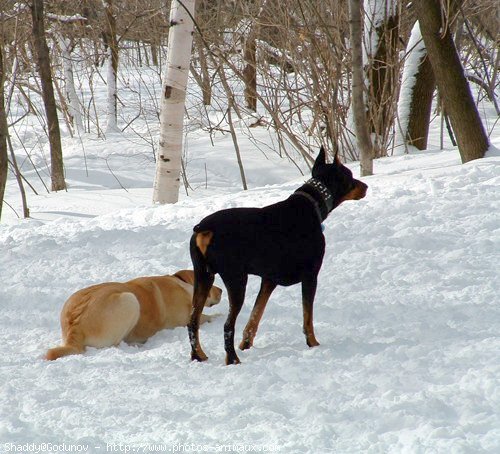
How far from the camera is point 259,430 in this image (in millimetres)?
3379

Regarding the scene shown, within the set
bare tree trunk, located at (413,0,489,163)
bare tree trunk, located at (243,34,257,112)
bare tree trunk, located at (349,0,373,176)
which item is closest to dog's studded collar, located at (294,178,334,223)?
bare tree trunk, located at (413,0,489,163)

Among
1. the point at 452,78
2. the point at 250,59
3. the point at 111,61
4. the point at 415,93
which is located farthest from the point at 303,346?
the point at 111,61

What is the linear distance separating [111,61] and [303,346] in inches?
739

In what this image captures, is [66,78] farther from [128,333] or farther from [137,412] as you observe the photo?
[137,412]

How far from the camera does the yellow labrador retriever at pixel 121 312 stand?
4945 millimetres

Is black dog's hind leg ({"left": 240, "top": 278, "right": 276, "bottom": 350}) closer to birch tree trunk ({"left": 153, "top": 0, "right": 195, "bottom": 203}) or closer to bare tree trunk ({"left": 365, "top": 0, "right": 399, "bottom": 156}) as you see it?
birch tree trunk ({"left": 153, "top": 0, "right": 195, "bottom": 203})

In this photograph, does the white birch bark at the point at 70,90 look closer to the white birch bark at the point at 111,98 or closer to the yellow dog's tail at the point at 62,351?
the white birch bark at the point at 111,98

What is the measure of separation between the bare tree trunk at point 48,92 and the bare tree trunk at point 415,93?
24.5ft

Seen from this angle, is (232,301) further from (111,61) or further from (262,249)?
(111,61)

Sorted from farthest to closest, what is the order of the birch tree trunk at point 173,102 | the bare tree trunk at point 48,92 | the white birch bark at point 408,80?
1. the bare tree trunk at point 48,92
2. the white birch bark at point 408,80
3. the birch tree trunk at point 173,102

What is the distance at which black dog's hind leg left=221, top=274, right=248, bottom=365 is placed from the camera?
14.6ft

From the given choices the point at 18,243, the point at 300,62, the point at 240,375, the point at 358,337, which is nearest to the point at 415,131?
the point at 300,62

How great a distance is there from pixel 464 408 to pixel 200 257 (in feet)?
6.20

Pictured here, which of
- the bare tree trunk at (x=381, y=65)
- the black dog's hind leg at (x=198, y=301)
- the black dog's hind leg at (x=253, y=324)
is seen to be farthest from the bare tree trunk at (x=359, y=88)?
the black dog's hind leg at (x=198, y=301)
